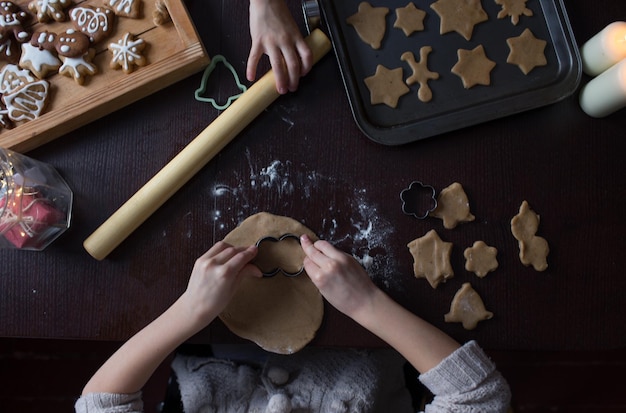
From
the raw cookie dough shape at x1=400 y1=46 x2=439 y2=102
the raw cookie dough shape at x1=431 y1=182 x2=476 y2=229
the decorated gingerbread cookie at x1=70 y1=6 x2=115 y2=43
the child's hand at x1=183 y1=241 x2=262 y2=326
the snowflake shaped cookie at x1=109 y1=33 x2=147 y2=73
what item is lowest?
the raw cookie dough shape at x1=431 y1=182 x2=476 y2=229

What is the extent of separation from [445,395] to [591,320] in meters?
0.24

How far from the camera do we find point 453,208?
776mm

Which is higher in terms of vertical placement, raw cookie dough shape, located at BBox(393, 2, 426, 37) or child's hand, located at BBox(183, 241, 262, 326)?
raw cookie dough shape, located at BBox(393, 2, 426, 37)

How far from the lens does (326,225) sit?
2.56ft

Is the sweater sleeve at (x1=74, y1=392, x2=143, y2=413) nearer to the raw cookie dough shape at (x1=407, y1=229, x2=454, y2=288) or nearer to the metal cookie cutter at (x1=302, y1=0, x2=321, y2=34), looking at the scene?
the raw cookie dough shape at (x1=407, y1=229, x2=454, y2=288)

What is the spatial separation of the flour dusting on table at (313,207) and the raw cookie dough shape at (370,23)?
22cm

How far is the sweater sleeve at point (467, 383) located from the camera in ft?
2.36

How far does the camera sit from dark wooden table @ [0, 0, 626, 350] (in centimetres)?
76

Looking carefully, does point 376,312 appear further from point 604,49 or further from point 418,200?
point 604,49

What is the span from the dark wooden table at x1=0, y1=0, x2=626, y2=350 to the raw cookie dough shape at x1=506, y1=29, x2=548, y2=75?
0.23 feet

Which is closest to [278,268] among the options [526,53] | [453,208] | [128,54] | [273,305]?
[273,305]

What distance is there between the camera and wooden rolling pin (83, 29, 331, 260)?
0.75m

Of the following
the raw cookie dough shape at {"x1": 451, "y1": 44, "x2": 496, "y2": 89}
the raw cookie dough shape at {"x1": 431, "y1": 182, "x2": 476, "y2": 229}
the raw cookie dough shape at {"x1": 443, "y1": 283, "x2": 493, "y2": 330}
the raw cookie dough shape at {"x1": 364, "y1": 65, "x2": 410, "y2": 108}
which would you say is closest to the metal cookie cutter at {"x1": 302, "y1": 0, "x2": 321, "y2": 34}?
the raw cookie dough shape at {"x1": 364, "y1": 65, "x2": 410, "y2": 108}

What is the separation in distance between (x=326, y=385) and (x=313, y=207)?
0.29 meters
